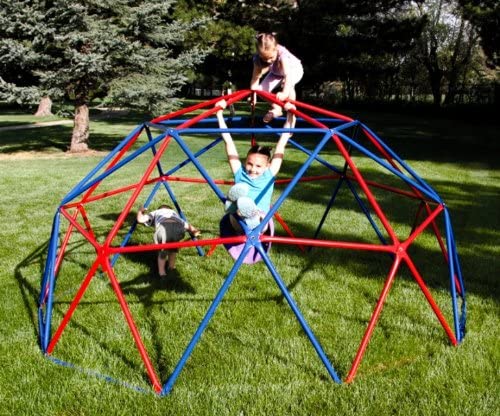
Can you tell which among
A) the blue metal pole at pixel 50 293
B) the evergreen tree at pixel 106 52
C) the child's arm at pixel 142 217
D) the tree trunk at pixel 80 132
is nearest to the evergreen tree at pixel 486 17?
the evergreen tree at pixel 106 52

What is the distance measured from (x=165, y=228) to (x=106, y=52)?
934cm

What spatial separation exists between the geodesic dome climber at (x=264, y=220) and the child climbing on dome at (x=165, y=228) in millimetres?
287

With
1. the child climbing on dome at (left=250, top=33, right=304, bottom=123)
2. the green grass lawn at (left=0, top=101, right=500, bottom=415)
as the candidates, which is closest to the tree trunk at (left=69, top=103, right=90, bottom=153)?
the green grass lawn at (left=0, top=101, right=500, bottom=415)

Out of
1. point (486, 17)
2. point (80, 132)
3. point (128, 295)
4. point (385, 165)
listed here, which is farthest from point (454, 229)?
point (486, 17)

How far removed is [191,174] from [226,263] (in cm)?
587

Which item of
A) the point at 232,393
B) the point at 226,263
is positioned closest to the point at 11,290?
the point at 226,263

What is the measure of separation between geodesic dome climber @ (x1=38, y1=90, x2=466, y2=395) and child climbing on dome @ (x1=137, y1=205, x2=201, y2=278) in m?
0.29

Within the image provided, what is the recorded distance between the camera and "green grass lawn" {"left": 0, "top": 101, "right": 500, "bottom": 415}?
286 cm

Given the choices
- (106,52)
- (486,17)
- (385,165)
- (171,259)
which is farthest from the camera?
(486,17)

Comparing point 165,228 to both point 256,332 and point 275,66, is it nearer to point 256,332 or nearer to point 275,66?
point 256,332

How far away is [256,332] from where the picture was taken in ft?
11.9

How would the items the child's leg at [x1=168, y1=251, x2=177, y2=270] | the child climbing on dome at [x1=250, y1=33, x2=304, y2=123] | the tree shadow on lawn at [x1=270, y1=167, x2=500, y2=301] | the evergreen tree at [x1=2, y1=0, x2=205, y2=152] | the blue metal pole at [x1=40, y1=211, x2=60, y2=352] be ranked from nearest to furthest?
the blue metal pole at [x1=40, y1=211, x2=60, y2=352]
the child climbing on dome at [x1=250, y1=33, x2=304, y2=123]
the child's leg at [x1=168, y1=251, x2=177, y2=270]
the tree shadow on lawn at [x1=270, y1=167, x2=500, y2=301]
the evergreen tree at [x1=2, y1=0, x2=205, y2=152]

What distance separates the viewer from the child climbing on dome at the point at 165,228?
4.54 metres

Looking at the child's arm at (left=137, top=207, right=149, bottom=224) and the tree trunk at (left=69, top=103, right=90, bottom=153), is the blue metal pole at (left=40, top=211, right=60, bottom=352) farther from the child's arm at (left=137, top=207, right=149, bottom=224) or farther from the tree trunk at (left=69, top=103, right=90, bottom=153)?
the tree trunk at (left=69, top=103, right=90, bottom=153)
